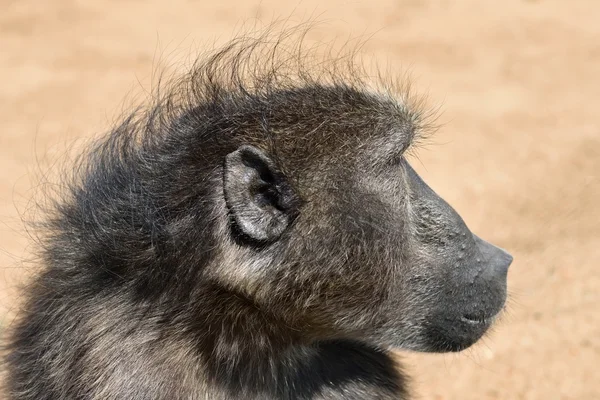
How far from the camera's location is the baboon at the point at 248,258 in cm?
268

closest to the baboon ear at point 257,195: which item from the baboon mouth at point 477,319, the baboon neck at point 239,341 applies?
the baboon neck at point 239,341

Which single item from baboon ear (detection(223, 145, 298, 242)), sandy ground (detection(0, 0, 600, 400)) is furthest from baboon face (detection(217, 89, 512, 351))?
sandy ground (detection(0, 0, 600, 400))

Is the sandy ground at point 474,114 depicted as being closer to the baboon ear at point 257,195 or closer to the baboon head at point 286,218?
the baboon head at point 286,218

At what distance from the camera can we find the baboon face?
2.67 metres

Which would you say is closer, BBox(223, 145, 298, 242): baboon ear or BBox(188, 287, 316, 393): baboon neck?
BBox(223, 145, 298, 242): baboon ear

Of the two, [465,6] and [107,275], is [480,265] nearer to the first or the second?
[107,275]

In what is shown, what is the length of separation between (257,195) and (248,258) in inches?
7.4

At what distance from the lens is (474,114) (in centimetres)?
992

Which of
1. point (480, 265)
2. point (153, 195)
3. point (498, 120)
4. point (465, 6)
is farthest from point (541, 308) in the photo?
point (465, 6)

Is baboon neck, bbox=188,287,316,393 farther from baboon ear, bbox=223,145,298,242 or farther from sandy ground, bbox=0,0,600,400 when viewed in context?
sandy ground, bbox=0,0,600,400

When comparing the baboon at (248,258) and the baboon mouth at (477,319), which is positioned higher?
the baboon at (248,258)

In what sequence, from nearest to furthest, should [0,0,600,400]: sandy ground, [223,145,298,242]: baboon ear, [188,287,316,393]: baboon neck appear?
[223,145,298,242]: baboon ear
[188,287,316,393]: baboon neck
[0,0,600,400]: sandy ground

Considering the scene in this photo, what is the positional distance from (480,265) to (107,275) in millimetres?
1237

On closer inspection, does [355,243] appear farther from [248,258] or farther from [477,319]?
[477,319]
